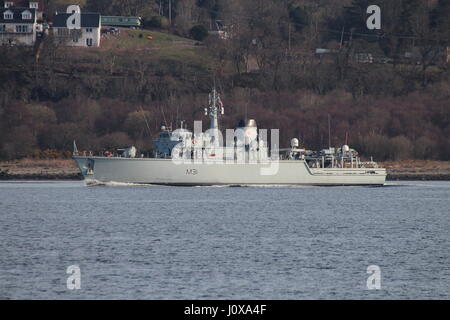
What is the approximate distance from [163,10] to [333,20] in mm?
29893

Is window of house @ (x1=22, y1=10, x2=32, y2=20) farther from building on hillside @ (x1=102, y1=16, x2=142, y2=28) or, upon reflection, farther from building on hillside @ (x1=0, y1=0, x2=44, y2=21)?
building on hillside @ (x1=102, y1=16, x2=142, y2=28)

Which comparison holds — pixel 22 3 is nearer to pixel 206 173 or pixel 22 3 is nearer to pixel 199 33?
pixel 199 33

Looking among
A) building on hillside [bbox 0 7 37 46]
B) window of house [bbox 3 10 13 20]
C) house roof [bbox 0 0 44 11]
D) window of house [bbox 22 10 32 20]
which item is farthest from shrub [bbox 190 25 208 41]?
window of house [bbox 3 10 13 20]

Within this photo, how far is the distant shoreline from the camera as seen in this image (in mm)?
98375

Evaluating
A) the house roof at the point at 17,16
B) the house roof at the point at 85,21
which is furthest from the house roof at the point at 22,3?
the house roof at the point at 85,21

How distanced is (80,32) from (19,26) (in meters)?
9.86

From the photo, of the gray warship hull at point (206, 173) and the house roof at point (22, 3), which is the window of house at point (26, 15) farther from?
the gray warship hull at point (206, 173)

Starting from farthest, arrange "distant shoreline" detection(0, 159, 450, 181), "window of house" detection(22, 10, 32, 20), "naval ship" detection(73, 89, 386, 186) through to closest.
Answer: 1. "window of house" detection(22, 10, 32, 20)
2. "distant shoreline" detection(0, 159, 450, 181)
3. "naval ship" detection(73, 89, 386, 186)

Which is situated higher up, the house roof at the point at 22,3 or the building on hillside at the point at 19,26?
the house roof at the point at 22,3

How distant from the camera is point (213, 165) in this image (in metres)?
80.1

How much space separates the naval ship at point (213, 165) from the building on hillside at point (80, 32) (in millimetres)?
63369

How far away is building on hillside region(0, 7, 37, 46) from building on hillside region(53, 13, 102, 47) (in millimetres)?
3725

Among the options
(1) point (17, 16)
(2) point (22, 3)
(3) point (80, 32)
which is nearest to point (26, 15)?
(1) point (17, 16)

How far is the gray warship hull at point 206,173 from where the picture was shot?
79.2m
